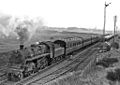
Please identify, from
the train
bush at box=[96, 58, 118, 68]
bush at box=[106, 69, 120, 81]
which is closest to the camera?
bush at box=[106, 69, 120, 81]

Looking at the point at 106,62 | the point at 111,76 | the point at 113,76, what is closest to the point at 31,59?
the point at 111,76

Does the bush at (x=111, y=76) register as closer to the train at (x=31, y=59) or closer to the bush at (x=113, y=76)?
the bush at (x=113, y=76)

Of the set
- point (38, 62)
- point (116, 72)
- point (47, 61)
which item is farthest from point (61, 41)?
point (116, 72)

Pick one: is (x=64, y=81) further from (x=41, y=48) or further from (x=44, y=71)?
(x=41, y=48)

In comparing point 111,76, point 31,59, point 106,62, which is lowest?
point 111,76

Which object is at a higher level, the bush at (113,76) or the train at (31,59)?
the train at (31,59)

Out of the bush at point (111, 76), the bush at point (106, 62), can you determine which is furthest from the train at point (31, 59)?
the bush at point (111, 76)

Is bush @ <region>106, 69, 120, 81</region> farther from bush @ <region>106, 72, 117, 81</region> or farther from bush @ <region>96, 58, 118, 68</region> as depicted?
bush @ <region>96, 58, 118, 68</region>

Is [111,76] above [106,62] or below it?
below

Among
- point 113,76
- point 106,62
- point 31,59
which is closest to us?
point 113,76

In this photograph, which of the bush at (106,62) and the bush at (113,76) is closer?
the bush at (113,76)

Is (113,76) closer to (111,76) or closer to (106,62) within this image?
(111,76)

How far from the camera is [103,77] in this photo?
12.9 metres

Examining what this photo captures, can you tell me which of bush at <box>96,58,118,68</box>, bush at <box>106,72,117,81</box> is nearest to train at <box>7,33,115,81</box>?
bush at <box>96,58,118,68</box>
